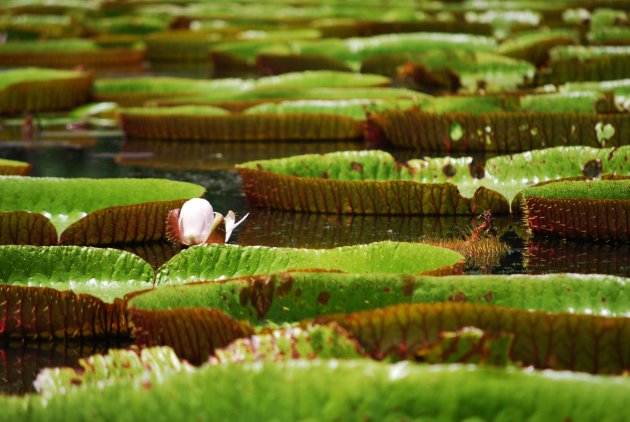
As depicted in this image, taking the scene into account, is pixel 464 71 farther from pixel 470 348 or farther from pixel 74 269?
pixel 470 348

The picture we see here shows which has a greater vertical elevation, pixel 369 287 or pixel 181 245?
pixel 369 287

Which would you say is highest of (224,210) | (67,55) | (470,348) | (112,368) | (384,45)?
(470,348)

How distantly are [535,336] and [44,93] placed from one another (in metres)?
7.65

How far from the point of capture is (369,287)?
298cm

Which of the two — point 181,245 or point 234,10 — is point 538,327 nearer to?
point 181,245

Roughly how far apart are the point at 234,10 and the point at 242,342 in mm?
17929

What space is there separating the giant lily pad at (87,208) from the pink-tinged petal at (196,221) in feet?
1.44

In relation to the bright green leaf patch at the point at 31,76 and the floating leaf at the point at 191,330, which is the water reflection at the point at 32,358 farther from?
the bright green leaf patch at the point at 31,76

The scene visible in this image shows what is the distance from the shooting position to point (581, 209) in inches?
168

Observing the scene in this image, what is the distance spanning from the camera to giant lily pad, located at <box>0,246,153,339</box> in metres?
3.28

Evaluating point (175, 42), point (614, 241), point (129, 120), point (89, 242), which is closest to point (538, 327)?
point (614, 241)

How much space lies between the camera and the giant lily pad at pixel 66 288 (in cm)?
328

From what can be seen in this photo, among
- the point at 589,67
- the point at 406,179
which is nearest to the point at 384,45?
the point at 589,67

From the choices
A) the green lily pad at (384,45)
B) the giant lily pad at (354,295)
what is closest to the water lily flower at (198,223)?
the giant lily pad at (354,295)
